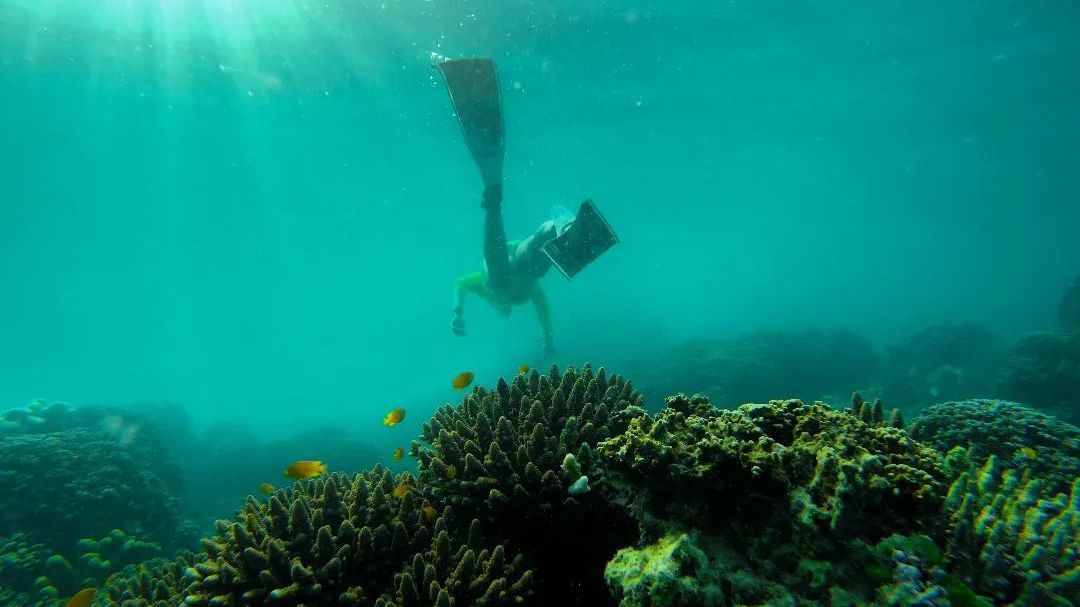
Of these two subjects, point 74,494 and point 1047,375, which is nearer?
point 74,494

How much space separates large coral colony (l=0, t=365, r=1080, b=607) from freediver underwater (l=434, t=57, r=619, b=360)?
23.4 feet

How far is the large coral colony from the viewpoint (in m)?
2.02

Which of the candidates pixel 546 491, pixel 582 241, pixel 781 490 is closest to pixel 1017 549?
pixel 781 490

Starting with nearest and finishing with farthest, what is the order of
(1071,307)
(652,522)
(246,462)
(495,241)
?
(652,522), (495,241), (246,462), (1071,307)

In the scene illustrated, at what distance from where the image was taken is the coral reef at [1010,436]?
5.73m

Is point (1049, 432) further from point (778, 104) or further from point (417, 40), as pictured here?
point (778, 104)

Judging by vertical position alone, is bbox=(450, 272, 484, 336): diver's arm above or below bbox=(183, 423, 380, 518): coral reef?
above

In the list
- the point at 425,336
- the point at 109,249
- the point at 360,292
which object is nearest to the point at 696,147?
the point at 109,249

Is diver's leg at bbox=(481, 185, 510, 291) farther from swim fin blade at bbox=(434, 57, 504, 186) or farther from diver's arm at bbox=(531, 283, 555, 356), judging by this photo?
diver's arm at bbox=(531, 283, 555, 356)

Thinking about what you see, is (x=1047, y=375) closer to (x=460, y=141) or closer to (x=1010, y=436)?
(x=1010, y=436)

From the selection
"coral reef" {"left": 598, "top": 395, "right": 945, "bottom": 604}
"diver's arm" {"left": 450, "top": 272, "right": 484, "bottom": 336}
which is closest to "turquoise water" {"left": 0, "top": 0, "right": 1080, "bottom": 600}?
"diver's arm" {"left": 450, "top": 272, "right": 484, "bottom": 336}

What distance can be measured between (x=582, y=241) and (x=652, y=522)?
937 centimetres

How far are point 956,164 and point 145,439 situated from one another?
7047 centimetres

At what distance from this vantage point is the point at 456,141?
1298 inches
